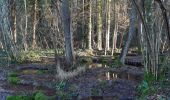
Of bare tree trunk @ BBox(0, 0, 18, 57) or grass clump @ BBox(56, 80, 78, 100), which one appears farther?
bare tree trunk @ BBox(0, 0, 18, 57)

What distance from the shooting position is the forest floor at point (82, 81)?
14.0 meters

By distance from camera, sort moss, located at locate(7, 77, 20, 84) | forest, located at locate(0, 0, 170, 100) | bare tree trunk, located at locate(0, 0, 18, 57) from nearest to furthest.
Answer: forest, located at locate(0, 0, 170, 100) < moss, located at locate(7, 77, 20, 84) < bare tree trunk, located at locate(0, 0, 18, 57)

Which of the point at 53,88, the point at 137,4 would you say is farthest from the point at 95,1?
the point at 137,4

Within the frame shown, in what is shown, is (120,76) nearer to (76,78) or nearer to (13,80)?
(76,78)

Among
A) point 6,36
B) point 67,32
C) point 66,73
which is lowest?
point 66,73

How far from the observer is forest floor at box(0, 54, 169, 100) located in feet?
46.0

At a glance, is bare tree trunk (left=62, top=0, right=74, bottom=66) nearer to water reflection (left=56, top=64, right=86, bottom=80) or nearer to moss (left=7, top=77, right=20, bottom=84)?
water reflection (left=56, top=64, right=86, bottom=80)

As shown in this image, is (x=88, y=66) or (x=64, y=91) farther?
(x=88, y=66)

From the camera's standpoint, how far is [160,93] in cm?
1208

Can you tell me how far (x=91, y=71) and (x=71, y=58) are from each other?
133cm

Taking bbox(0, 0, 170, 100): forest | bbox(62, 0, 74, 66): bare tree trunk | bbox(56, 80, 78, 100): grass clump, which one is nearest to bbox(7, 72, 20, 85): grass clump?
bbox(0, 0, 170, 100): forest

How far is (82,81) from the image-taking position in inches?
648

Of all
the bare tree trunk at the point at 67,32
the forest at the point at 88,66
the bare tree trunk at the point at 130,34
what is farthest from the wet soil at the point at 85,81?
the bare tree trunk at the point at 67,32

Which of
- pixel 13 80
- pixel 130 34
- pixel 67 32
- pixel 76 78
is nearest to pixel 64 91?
pixel 76 78
